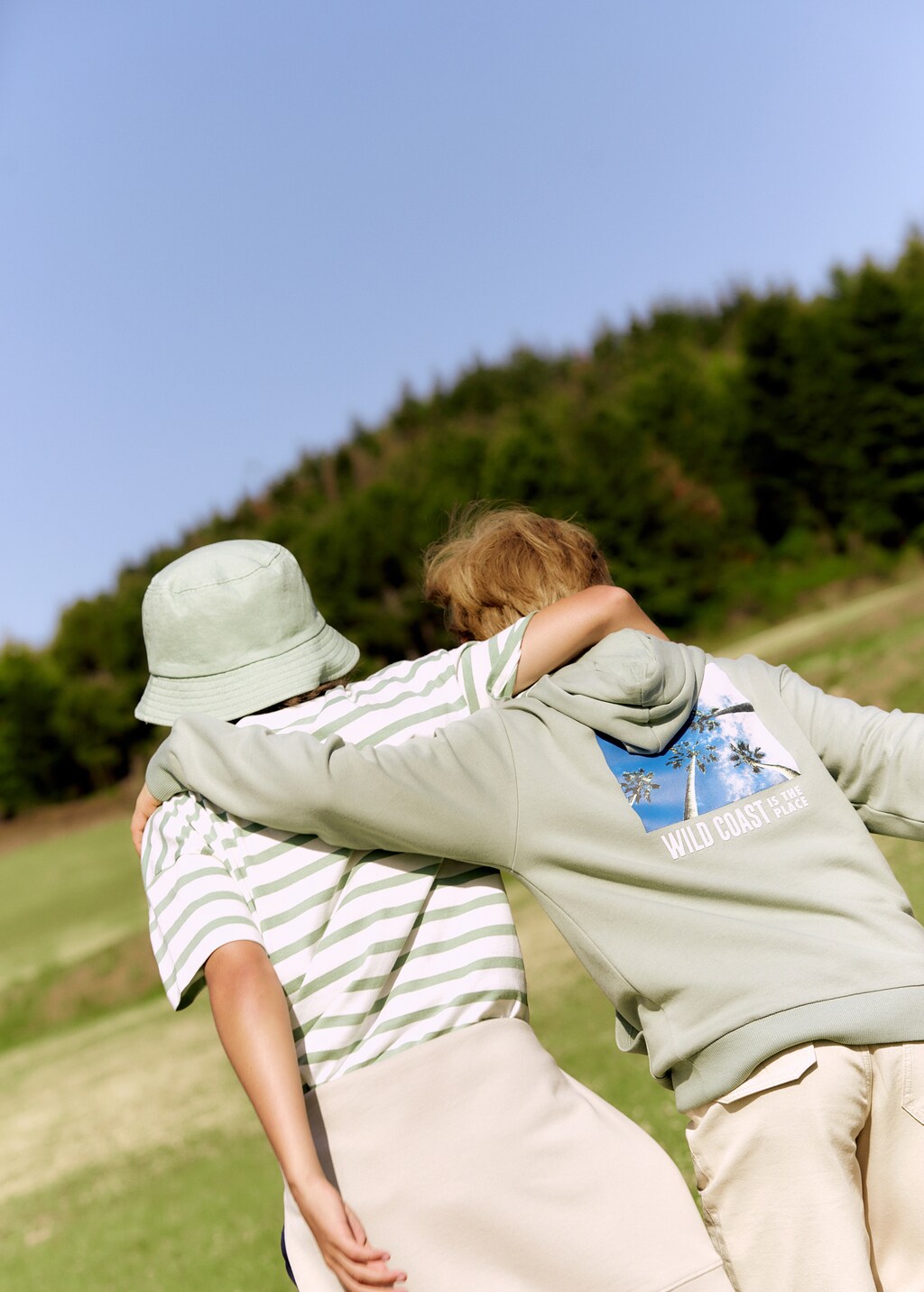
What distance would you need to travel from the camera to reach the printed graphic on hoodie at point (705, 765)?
1620mm

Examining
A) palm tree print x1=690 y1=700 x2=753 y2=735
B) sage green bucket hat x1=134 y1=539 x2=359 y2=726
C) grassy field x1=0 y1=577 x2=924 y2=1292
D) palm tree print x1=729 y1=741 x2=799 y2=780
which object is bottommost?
grassy field x1=0 y1=577 x2=924 y2=1292

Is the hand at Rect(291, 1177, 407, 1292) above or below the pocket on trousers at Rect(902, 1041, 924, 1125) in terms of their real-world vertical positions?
above

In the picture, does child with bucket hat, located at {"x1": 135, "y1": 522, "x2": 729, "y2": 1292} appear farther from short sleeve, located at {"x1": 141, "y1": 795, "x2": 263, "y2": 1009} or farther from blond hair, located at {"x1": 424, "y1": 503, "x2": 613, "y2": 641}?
blond hair, located at {"x1": 424, "y1": 503, "x2": 613, "y2": 641}

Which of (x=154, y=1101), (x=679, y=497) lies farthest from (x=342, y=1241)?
(x=679, y=497)

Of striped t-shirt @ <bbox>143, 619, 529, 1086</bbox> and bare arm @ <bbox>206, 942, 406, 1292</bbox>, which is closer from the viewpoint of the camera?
bare arm @ <bbox>206, 942, 406, 1292</bbox>

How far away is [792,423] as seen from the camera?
29.9 meters

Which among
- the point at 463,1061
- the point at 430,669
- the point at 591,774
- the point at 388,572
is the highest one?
the point at 430,669

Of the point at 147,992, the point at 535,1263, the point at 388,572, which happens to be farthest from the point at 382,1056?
the point at 388,572

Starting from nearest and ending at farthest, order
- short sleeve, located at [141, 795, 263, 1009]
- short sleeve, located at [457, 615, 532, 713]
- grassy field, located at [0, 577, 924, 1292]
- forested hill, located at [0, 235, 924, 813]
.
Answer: short sleeve, located at [141, 795, 263, 1009], short sleeve, located at [457, 615, 532, 713], grassy field, located at [0, 577, 924, 1292], forested hill, located at [0, 235, 924, 813]

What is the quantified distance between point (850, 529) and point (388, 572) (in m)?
11.0

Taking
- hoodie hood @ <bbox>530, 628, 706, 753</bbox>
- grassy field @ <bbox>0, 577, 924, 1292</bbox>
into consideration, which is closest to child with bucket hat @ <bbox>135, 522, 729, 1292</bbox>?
hoodie hood @ <bbox>530, 628, 706, 753</bbox>

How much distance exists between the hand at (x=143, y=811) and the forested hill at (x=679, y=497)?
24.7 m

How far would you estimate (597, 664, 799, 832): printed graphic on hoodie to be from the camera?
1620 millimetres

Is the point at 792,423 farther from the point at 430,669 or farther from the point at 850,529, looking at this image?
the point at 430,669
